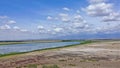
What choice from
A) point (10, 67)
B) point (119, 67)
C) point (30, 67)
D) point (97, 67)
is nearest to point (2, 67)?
point (10, 67)

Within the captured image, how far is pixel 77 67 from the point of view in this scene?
82.7 ft

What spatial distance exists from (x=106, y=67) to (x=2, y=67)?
11.7 metres

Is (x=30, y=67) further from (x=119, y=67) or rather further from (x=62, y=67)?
(x=119, y=67)

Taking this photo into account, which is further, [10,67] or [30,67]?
[10,67]

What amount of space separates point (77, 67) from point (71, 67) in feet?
2.13

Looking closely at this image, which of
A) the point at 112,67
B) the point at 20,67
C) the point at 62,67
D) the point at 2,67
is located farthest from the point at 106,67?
the point at 2,67

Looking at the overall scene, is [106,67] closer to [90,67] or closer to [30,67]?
[90,67]

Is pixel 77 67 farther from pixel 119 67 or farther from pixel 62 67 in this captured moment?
pixel 119 67

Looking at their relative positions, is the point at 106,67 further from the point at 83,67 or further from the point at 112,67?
the point at 83,67

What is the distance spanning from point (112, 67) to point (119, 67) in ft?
2.47

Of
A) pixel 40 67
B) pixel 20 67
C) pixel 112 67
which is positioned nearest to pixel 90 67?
pixel 112 67

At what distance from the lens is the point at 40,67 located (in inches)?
1008

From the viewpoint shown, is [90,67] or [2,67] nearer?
[90,67]

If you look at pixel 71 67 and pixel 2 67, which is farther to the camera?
pixel 2 67
